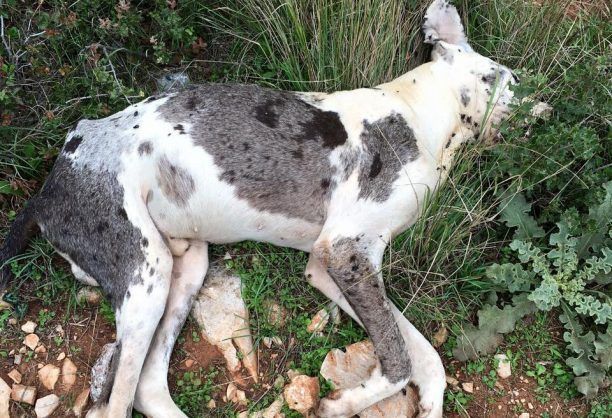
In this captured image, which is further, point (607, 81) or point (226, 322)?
point (607, 81)

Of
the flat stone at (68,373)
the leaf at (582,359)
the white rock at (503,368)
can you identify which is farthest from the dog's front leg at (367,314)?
the flat stone at (68,373)

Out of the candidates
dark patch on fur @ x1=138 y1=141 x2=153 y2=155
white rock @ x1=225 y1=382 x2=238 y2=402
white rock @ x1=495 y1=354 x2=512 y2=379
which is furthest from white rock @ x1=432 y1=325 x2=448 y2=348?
dark patch on fur @ x1=138 y1=141 x2=153 y2=155

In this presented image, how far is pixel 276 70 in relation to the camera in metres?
4.24

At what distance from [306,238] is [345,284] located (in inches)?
14.0

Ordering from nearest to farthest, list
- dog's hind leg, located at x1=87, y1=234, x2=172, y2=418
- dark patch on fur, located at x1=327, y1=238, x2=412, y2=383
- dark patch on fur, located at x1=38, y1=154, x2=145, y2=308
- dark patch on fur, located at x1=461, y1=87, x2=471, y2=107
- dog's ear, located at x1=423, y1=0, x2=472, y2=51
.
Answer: dog's hind leg, located at x1=87, y1=234, x2=172, y2=418 → dark patch on fur, located at x1=38, y1=154, x2=145, y2=308 → dark patch on fur, located at x1=327, y1=238, x2=412, y2=383 → dark patch on fur, located at x1=461, y1=87, x2=471, y2=107 → dog's ear, located at x1=423, y1=0, x2=472, y2=51

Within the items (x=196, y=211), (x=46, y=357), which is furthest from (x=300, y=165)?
(x=46, y=357)

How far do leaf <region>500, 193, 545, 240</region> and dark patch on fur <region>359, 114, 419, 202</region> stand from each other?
688 mm

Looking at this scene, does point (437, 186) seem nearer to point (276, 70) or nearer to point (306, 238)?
point (306, 238)

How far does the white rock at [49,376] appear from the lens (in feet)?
11.0

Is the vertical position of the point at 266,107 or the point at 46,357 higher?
the point at 266,107

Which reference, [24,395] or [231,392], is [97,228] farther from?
[231,392]

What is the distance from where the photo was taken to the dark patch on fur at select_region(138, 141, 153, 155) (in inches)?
129

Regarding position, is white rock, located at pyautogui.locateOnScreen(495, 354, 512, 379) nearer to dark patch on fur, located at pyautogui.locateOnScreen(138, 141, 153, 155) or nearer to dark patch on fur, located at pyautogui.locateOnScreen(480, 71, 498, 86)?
dark patch on fur, located at pyautogui.locateOnScreen(480, 71, 498, 86)

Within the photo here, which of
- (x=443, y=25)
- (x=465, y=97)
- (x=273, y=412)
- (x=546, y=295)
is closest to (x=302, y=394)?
(x=273, y=412)
